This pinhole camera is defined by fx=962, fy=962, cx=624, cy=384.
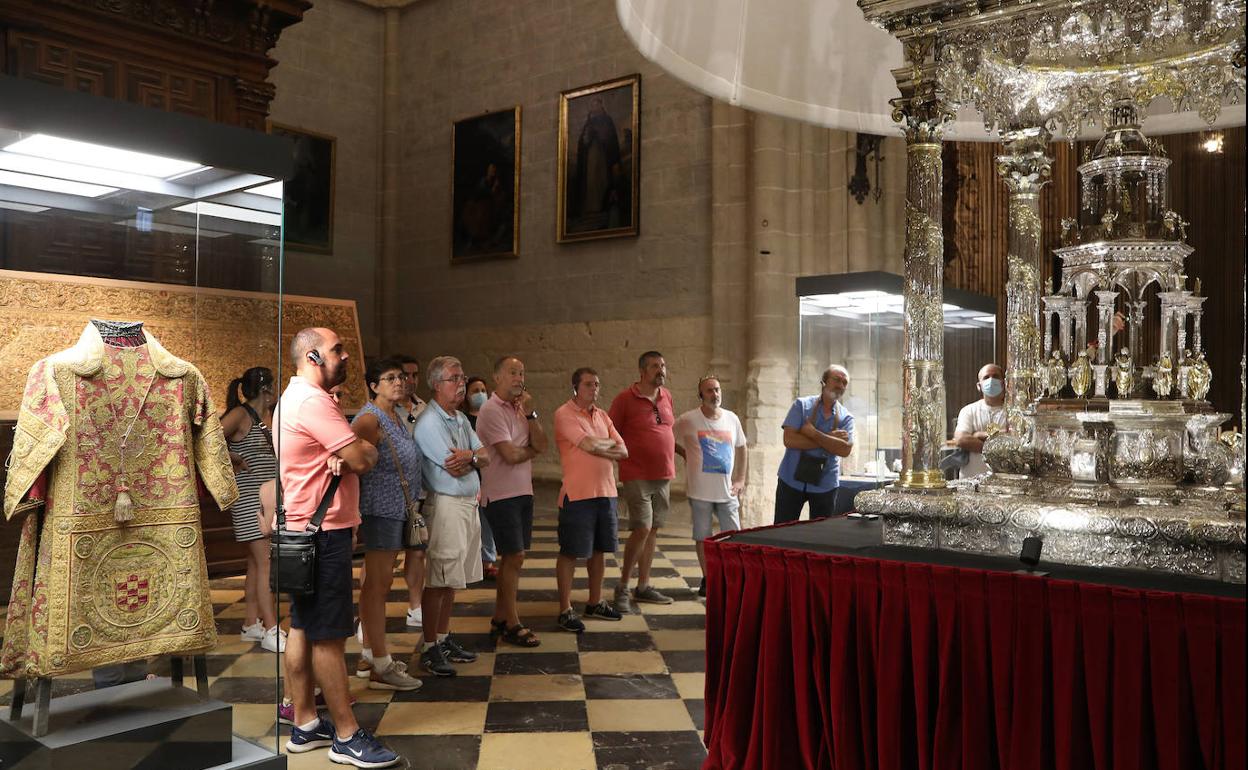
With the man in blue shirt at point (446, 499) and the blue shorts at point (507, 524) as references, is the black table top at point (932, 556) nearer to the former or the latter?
the man in blue shirt at point (446, 499)

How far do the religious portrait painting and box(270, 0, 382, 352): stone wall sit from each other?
3.39m

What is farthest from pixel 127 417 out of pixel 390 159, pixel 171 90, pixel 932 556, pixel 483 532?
pixel 390 159

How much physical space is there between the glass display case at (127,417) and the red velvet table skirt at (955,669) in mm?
1759

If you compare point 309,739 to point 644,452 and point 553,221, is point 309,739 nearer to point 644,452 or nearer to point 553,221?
point 644,452

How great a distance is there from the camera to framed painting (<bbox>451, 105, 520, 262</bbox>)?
12078 mm

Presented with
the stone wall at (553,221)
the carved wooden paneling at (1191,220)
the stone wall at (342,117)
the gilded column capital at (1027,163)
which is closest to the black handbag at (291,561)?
the gilded column capital at (1027,163)

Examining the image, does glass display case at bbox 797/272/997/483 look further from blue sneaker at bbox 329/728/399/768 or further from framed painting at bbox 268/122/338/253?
framed painting at bbox 268/122/338/253

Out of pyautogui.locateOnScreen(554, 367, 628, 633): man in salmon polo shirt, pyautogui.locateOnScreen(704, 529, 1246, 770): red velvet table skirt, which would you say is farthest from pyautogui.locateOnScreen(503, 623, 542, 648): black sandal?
pyautogui.locateOnScreen(704, 529, 1246, 770): red velvet table skirt

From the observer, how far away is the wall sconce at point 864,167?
30.5ft

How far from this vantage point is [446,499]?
4.69 meters

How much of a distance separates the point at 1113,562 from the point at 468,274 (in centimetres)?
1077

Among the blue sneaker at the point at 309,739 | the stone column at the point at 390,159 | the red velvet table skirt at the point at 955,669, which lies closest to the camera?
the red velvet table skirt at the point at 955,669

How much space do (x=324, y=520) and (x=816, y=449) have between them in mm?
3516

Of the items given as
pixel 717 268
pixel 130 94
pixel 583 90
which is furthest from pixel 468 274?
pixel 130 94
